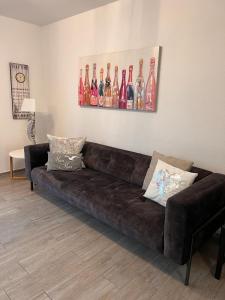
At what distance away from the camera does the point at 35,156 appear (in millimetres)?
3197

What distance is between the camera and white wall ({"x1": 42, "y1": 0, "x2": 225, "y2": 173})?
87.4 inches

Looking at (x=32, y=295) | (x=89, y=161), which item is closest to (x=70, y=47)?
(x=89, y=161)

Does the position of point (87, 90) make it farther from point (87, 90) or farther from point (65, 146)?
point (65, 146)

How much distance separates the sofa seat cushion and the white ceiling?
7.09ft

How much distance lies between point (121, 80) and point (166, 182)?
153 centimetres

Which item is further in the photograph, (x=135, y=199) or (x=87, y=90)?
(x=87, y=90)

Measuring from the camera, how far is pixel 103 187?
2.54 metres

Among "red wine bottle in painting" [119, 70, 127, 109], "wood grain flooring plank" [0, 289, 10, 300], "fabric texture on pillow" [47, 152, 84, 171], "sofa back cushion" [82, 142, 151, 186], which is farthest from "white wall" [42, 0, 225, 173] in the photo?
"wood grain flooring plank" [0, 289, 10, 300]

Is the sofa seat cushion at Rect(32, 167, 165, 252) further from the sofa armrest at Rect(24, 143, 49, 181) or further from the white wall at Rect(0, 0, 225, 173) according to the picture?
the white wall at Rect(0, 0, 225, 173)

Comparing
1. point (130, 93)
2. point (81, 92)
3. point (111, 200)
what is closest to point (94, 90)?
point (81, 92)

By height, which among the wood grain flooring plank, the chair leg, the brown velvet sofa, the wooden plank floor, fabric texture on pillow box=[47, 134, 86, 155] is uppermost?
fabric texture on pillow box=[47, 134, 86, 155]

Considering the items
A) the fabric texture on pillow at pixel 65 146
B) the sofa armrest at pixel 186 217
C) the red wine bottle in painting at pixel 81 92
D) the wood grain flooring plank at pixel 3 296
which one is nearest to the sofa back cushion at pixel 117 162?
the fabric texture on pillow at pixel 65 146

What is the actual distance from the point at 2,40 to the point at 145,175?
10.1 ft

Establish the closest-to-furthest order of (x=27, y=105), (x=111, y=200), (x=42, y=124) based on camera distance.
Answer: (x=111, y=200), (x=27, y=105), (x=42, y=124)
